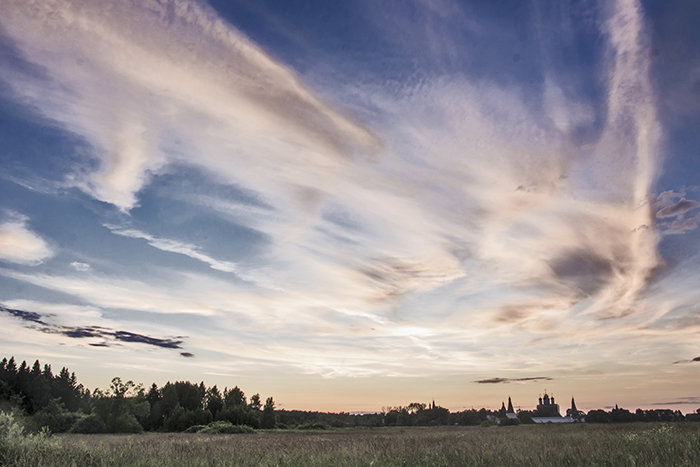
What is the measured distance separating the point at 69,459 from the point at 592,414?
139539 millimetres

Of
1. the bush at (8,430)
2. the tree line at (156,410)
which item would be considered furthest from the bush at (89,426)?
the bush at (8,430)

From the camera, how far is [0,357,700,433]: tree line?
52.7 meters

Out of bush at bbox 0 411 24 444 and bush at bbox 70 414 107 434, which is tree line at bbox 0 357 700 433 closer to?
bush at bbox 70 414 107 434

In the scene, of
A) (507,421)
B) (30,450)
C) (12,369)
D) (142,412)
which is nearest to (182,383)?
(142,412)

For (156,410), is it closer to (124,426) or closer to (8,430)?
(124,426)

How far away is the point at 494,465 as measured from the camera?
8.93 metres

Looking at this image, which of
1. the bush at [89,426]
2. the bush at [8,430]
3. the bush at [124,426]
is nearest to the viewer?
the bush at [8,430]

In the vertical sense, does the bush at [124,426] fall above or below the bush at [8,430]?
below

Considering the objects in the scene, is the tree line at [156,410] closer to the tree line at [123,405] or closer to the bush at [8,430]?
the tree line at [123,405]

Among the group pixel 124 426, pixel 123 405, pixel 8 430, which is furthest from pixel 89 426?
pixel 8 430

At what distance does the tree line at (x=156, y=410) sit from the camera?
173 feet

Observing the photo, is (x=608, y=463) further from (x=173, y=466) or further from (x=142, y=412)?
(x=142, y=412)

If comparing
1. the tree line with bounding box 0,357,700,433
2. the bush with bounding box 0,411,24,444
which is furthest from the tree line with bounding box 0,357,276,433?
the bush with bounding box 0,411,24,444

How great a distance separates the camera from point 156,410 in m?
86.1
